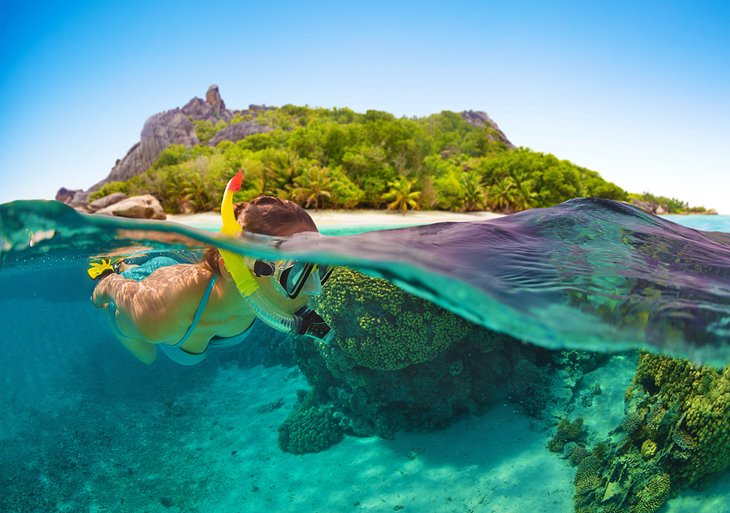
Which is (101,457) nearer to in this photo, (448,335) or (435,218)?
(448,335)

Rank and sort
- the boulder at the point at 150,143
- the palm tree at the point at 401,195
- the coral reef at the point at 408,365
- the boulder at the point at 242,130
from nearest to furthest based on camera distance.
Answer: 1. the coral reef at the point at 408,365
2. the palm tree at the point at 401,195
3. the boulder at the point at 242,130
4. the boulder at the point at 150,143

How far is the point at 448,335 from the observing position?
6059 mm

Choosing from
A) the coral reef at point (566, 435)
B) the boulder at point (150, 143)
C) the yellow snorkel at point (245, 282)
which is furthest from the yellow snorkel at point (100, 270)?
the boulder at point (150, 143)

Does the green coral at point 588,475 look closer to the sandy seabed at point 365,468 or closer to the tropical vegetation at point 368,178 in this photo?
the sandy seabed at point 365,468

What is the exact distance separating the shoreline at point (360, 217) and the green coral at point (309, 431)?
1650 cm

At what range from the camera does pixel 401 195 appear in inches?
1073

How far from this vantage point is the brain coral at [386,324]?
5.96m

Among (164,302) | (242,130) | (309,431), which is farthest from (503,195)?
(242,130)

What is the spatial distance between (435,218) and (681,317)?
81.3ft

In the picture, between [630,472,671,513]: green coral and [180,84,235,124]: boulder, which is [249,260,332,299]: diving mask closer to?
[630,472,671,513]: green coral

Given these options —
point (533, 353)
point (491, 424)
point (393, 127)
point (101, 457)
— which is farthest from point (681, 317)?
point (393, 127)

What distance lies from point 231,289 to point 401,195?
24703mm

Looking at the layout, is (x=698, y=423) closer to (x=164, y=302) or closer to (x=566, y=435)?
(x=566, y=435)

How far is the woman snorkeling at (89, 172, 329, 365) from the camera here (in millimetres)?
3016
